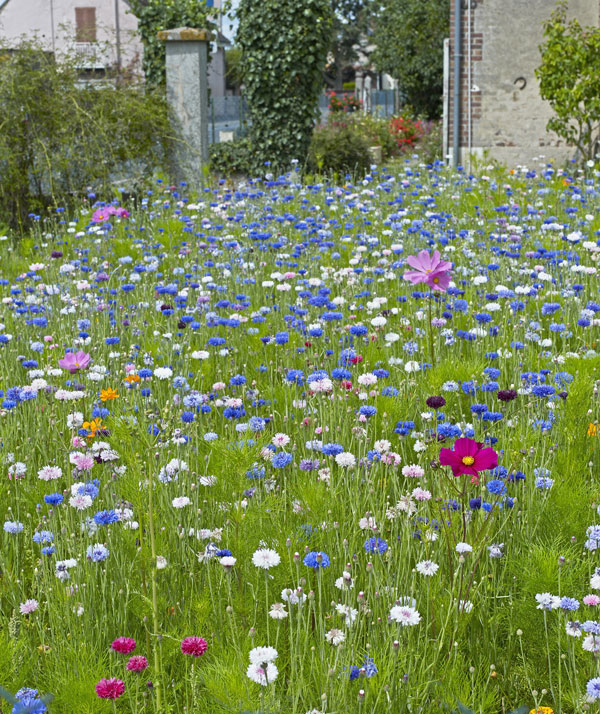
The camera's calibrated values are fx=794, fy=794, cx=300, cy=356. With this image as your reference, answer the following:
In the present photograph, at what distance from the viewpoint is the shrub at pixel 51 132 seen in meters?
8.18

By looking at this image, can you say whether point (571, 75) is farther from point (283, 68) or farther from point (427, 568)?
point (427, 568)

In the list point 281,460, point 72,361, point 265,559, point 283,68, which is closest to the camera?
point 265,559

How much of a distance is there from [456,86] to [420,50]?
612 inches

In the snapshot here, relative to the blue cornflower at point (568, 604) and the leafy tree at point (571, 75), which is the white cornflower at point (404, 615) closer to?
the blue cornflower at point (568, 604)

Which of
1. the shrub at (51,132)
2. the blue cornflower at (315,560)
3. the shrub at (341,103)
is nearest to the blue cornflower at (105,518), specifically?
the blue cornflower at (315,560)

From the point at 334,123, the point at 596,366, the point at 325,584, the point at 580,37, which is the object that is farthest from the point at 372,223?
the point at 334,123

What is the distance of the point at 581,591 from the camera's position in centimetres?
205

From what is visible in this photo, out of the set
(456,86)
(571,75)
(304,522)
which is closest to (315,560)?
(304,522)

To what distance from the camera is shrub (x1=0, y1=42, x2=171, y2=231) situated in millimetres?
8180

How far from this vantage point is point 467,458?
1848mm

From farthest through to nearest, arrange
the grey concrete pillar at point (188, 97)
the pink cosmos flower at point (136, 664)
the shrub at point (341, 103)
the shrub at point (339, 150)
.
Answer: the shrub at point (341, 103)
the shrub at point (339, 150)
the grey concrete pillar at point (188, 97)
the pink cosmos flower at point (136, 664)

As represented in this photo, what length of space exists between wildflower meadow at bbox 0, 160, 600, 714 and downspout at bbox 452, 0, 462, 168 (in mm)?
9498

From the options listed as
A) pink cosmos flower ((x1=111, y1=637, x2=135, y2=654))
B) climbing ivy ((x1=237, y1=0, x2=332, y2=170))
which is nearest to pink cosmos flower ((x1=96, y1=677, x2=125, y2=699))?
pink cosmos flower ((x1=111, y1=637, x2=135, y2=654))

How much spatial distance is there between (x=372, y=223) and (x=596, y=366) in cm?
367
